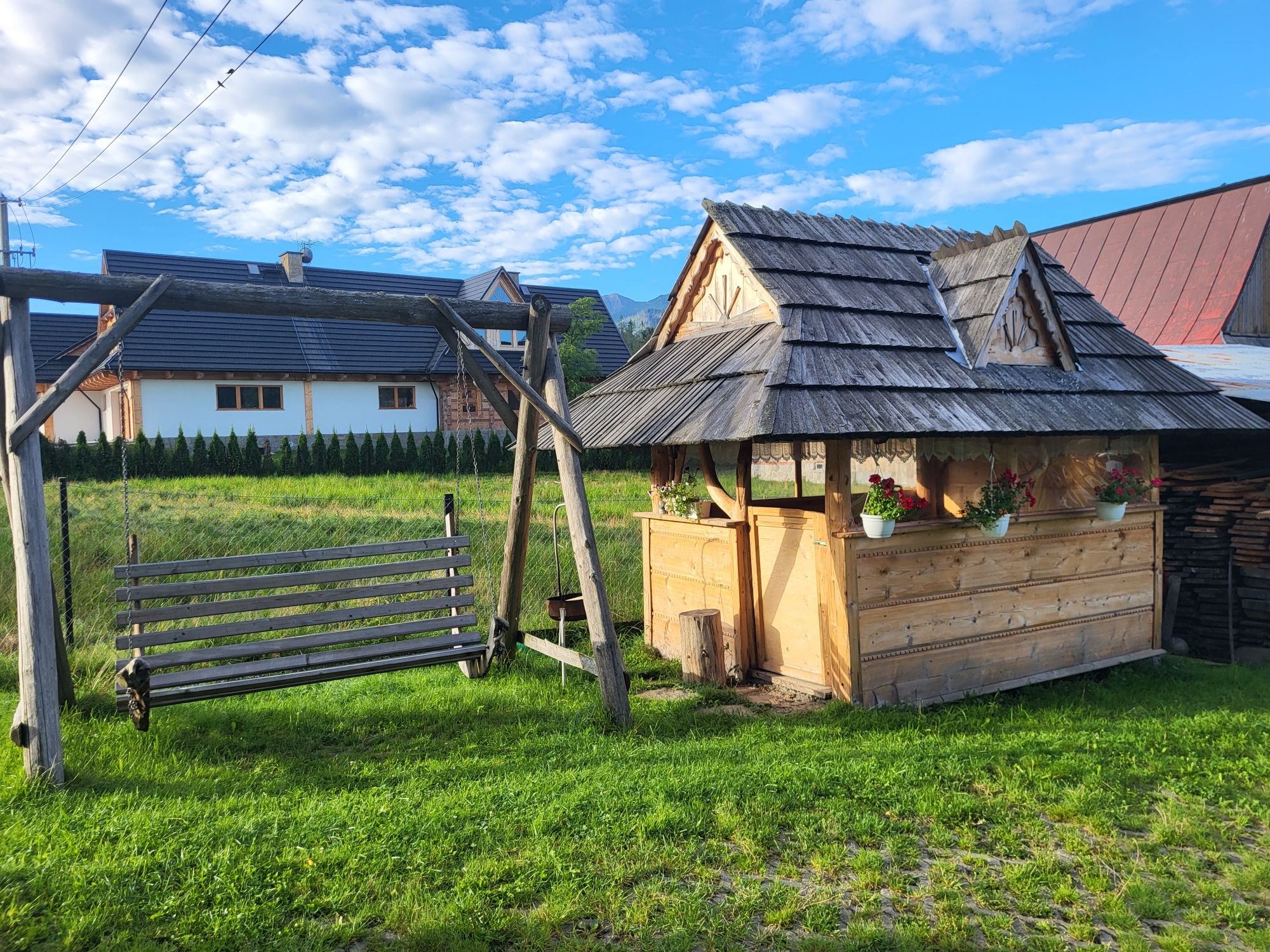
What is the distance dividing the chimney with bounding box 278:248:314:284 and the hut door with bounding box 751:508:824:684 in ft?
84.5

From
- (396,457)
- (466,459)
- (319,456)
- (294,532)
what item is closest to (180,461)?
(319,456)

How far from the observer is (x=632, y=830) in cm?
427

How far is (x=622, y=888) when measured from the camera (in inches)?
148

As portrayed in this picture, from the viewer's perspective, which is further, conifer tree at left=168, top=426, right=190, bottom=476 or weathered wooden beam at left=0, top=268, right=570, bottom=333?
conifer tree at left=168, top=426, right=190, bottom=476

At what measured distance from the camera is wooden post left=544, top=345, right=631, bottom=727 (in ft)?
20.1

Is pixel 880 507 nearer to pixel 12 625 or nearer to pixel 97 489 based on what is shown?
pixel 12 625

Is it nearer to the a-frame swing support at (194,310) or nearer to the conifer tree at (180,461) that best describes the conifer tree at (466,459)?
the conifer tree at (180,461)

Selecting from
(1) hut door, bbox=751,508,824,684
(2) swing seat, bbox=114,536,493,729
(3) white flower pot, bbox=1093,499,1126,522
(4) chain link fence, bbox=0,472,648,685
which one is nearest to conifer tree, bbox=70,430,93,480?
(4) chain link fence, bbox=0,472,648,685

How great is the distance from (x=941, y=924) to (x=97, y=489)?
17461 mm

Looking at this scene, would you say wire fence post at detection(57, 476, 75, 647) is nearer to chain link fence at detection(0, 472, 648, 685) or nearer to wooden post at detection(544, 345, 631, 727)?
chain link fence at detection(0, 472, 648, 685)

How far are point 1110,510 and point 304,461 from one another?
64.3 ft

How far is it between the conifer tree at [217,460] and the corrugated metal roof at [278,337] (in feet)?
11.6

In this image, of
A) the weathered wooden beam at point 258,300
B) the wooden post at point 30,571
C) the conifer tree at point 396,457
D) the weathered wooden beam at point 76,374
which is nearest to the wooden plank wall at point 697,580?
the weathered wooden beam at point 258,300

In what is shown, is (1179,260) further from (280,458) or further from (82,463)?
(82,463)
